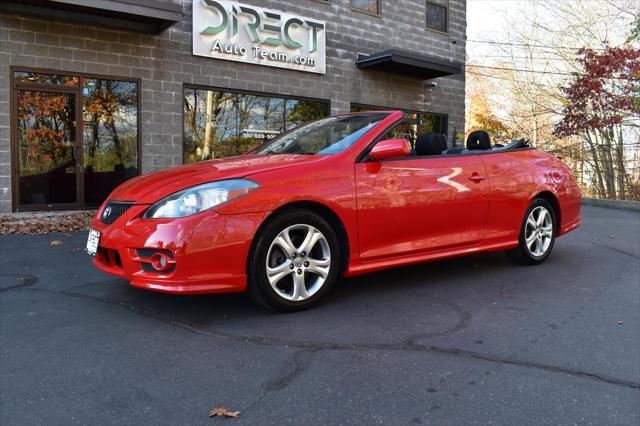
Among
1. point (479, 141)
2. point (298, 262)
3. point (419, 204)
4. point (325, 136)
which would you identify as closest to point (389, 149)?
point (419, 204)

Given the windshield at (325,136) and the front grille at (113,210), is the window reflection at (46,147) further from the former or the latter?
the front grille at (113,210)

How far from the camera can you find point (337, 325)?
3688 millimetres

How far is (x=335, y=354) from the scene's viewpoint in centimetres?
316

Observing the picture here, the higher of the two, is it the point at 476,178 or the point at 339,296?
the point at 476,178

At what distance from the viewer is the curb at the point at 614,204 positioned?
1381 centimetres

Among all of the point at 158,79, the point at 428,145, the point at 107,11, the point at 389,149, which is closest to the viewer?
the point at 389,149

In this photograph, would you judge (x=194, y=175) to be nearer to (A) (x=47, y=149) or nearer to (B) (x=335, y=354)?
(B) (x=335, y=354)

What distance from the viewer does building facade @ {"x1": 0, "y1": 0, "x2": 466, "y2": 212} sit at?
9.30 meters

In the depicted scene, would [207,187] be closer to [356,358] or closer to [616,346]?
[356,358]

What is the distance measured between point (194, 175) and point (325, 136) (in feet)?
4.32

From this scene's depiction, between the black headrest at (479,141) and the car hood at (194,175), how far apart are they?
2303 millimetres

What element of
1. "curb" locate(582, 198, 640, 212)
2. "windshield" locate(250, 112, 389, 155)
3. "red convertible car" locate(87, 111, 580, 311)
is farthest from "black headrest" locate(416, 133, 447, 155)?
"curb" locate(582, 198, 640, 212)

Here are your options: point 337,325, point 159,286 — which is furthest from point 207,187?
point 337,325

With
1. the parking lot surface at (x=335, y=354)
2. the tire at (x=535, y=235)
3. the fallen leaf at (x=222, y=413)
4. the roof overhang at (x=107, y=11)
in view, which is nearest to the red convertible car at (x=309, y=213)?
the tire at (x=535, y=235)
